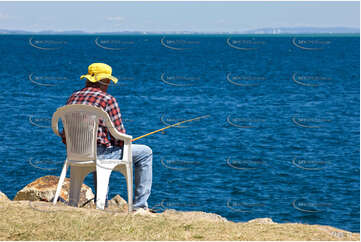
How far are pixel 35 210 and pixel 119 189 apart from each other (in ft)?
30.0

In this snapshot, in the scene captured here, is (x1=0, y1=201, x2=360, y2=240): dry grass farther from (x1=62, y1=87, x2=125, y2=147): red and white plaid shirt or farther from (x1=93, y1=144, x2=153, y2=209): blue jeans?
(x1=62, y1=87, x2=125, y2=147): red and white plaid shirt

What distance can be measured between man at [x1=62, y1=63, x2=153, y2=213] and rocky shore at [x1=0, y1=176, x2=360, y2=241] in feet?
1.19

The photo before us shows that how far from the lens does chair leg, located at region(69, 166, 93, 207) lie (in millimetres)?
5602

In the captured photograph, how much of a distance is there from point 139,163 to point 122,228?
0.93 metres

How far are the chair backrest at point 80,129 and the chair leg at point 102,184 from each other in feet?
0.46

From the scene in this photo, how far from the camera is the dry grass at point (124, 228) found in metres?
4.61

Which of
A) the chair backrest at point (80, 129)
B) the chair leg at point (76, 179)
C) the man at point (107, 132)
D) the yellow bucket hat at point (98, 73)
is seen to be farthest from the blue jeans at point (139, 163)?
the yellow bucket hat at point (98, 73)

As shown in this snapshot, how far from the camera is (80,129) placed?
209 inches

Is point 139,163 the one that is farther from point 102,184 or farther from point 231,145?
point 231,145

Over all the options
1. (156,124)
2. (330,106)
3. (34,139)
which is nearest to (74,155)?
(34,139)

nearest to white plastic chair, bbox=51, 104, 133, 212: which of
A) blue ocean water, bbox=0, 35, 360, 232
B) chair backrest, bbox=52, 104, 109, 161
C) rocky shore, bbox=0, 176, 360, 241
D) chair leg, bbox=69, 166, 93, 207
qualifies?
chair backrest, bbox=52, 104, 109, 161

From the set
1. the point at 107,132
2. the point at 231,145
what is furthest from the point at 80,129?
the point at 231,145

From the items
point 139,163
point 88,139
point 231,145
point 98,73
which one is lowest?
point 231,145

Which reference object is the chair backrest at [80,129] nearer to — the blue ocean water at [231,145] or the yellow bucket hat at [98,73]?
the yellow bucket hat at [98,73]
